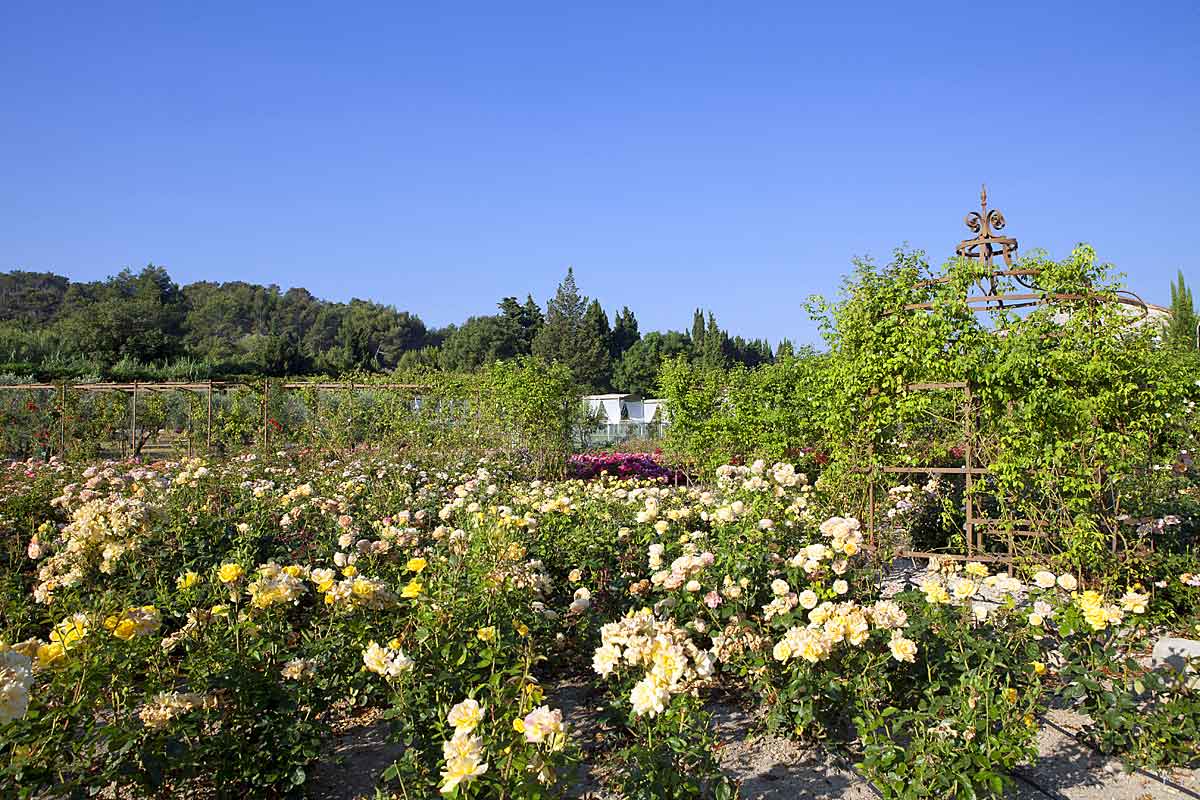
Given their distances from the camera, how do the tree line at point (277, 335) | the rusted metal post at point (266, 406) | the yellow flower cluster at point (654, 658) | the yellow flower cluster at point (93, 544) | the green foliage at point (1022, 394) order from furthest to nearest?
1. the tree line at point (277, 335)
2. the rusted metal post at point (266, 406)
3. the green foliage at point (1022, 394)
4. the yellow flower cluster at point (93, 544)
5. the yellow flower cluster at point (654, 658)

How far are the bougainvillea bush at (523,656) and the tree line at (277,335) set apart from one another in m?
22.6

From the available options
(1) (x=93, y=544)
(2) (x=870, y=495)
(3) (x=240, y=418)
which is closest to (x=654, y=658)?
(1) (x=93, y=544)

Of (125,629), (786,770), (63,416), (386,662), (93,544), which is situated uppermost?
(63,416)

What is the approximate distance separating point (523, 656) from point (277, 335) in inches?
1716

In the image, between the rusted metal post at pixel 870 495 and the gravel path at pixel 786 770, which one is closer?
the gravel path at pixel 786 770

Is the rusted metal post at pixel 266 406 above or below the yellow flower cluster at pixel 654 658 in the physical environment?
above

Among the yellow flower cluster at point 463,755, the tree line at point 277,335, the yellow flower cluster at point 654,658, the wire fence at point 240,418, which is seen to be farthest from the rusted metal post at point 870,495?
the tree line at point 277,335

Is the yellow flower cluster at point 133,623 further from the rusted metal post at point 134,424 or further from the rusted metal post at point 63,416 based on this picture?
the rusted metal post at point 63,416

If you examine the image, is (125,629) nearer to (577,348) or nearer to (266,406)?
(266,406)

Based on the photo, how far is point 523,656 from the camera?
2.55 meters

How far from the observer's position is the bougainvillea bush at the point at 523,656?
1983 mm

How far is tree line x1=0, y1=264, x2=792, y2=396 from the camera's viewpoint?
3069 centimetres

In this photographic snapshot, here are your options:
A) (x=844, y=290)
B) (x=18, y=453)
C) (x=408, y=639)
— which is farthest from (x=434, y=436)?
(x=408, y=639)

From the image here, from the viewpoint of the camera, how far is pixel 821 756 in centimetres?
273
